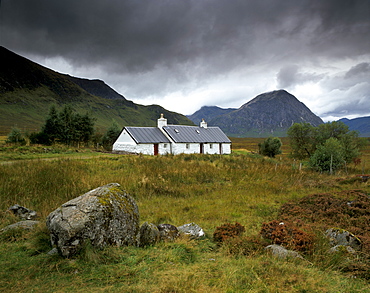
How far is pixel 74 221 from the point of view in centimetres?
445

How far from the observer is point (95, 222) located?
4.57 metres

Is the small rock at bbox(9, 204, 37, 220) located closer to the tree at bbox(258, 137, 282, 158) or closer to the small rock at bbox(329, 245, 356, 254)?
the small rock at bbox(329, 245, 356, 254)

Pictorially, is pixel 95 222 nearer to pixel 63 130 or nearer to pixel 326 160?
pixel 326 160

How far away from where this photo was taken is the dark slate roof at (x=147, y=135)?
39062 millimetres

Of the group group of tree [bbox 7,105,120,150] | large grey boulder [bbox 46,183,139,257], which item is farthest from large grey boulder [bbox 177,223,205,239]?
group of tree [bbox 7,105,120,150]

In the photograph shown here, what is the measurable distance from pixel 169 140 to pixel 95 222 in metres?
38.1

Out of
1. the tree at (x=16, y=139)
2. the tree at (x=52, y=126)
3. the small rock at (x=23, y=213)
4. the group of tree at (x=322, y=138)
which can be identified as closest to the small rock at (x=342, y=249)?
the small rock at (x=23, y=213)

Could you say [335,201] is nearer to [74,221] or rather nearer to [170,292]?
[170,292]

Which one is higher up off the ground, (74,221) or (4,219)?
(74,221)

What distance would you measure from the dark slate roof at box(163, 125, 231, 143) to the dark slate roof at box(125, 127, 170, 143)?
59.3 inches

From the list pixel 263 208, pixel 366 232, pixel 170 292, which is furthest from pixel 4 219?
pixel 366 232

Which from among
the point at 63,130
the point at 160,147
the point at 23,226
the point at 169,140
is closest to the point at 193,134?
the point at 169,140

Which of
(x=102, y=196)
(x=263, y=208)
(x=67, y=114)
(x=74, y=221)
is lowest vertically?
(x=263, y=208)

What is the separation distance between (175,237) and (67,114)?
3809 centimetres
